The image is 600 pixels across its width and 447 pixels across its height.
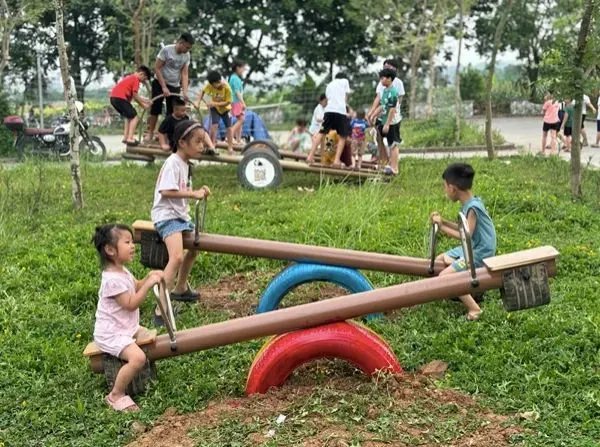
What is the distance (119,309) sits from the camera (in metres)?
3.98

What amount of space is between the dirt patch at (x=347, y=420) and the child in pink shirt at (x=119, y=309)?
303 millimetres

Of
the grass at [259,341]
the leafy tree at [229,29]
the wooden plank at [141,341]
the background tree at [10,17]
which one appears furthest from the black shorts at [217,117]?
the leafy tree at [229,29]

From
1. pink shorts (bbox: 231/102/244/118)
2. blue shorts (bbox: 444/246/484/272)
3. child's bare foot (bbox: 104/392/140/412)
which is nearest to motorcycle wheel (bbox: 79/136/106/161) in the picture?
pink shorts (bbox: 231/102/244/118)

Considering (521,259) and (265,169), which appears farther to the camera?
(265,169)

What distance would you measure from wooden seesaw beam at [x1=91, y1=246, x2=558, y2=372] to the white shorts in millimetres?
131

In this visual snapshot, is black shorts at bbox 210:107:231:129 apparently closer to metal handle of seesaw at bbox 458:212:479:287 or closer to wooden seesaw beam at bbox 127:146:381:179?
wooden seesaw beam at bbox 127:146:381:179

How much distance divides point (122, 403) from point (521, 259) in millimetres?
2225

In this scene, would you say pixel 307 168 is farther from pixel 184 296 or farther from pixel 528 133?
pixel 528 133

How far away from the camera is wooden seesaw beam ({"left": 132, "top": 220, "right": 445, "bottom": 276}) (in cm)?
488

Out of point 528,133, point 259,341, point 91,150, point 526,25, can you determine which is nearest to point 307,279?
point 259,341

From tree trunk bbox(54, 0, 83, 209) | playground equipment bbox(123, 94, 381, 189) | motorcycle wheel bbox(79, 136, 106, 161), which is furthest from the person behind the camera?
motorcycle wheel bbox(79, 136, 106, 161)

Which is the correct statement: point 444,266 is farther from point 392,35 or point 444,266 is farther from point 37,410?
point 392,35

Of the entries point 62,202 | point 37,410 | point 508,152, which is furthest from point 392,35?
point 37,410

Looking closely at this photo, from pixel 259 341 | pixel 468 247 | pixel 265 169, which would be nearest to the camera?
pixel 468 247
